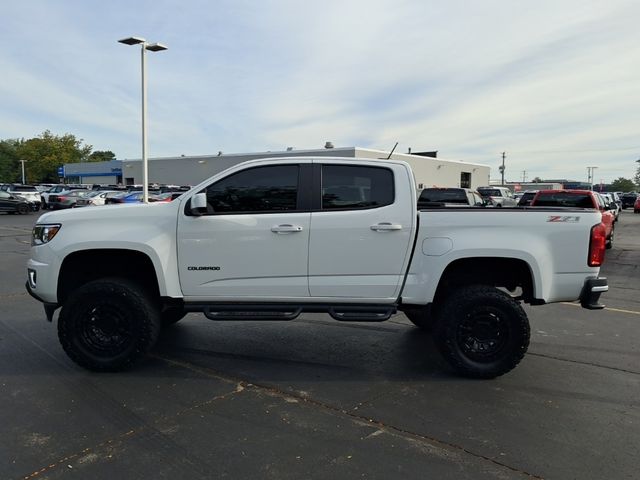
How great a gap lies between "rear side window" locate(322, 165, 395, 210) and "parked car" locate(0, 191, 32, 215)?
31.2 m

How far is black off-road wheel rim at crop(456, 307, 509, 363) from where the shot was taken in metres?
4.59

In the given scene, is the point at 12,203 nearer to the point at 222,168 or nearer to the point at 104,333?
the point at 222,168

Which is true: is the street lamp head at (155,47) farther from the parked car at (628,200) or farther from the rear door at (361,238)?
the parked car at (628,200)

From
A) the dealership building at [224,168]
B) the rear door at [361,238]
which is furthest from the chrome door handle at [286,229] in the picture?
the dealership building at [224,168]

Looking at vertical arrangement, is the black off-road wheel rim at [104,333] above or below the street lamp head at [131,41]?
below

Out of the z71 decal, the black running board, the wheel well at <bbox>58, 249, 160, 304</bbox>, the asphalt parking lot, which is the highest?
the z71 decal

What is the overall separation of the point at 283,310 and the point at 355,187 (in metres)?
1.33

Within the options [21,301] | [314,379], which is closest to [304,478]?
[314,379]

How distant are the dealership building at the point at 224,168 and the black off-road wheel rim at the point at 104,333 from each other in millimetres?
39401

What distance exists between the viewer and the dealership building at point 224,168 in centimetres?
4936

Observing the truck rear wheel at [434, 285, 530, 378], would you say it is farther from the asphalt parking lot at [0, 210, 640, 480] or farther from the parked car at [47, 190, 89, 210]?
the parked car at [47, 190, 89, 210]

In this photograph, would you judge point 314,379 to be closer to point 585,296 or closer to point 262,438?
point 262,438

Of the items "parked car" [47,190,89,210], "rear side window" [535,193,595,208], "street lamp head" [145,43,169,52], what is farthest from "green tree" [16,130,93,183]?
"rear side window" [535,193,595,208]

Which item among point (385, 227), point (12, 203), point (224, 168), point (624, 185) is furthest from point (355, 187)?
point (624, 185)
